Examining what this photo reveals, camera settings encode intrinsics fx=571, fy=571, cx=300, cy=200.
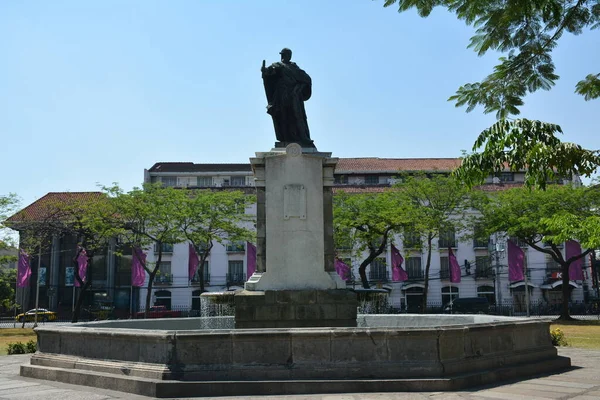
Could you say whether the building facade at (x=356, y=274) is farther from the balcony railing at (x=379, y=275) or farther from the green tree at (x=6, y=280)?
the green tree at (x=6, y=280)

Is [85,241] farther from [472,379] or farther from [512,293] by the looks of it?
[512,293]

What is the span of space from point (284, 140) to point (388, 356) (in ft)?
19.2

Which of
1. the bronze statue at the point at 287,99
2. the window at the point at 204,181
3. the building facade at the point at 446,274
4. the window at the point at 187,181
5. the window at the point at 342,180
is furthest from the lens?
the window at the point at 204,181

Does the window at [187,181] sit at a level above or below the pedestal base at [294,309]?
above

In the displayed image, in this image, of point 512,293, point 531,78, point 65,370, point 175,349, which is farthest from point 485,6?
point 512,293

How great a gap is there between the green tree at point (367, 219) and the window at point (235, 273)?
19135 mm

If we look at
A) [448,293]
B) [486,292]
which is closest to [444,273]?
[448,293]

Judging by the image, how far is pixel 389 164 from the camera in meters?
62.9

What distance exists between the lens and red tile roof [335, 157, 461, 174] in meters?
61.2

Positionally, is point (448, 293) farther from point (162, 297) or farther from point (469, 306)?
point (162, 297)

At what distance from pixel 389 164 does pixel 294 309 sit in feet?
175

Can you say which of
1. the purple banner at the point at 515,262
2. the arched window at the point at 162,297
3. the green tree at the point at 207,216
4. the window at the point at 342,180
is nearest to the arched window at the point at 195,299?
the arched window at the point at 162,297

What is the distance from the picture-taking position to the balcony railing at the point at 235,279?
56938 mm

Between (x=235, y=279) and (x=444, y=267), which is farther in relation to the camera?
(x=235, y=279)
